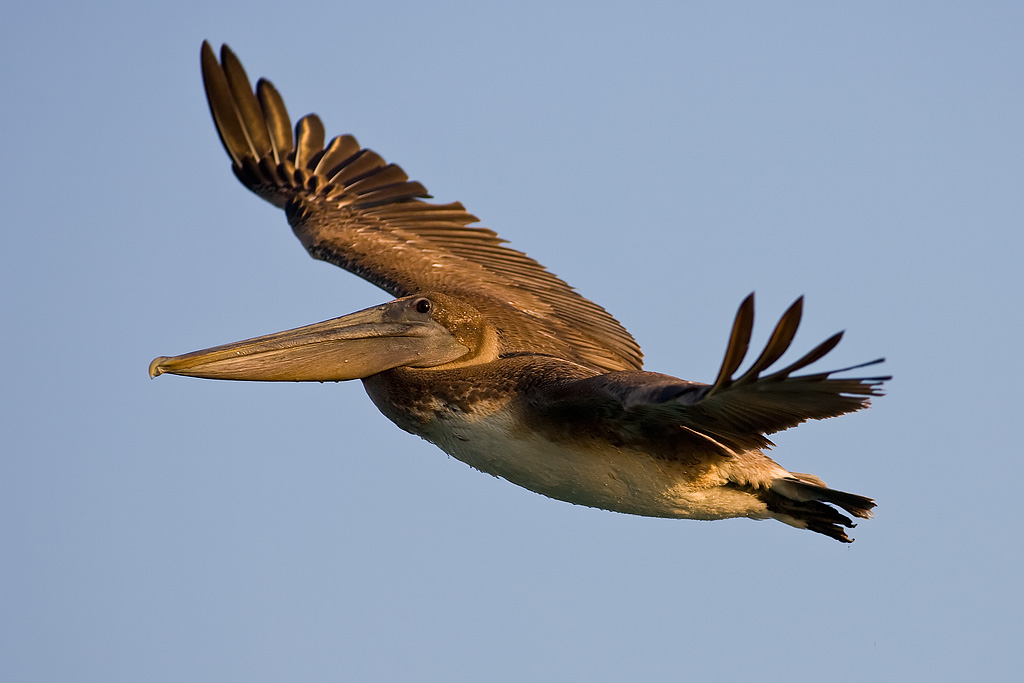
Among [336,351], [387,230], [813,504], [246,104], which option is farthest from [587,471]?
[246,104]

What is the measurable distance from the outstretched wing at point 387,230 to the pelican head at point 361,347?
1.82 ft

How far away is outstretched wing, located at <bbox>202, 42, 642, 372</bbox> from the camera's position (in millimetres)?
7910

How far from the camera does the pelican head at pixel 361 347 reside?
6418 millimetres

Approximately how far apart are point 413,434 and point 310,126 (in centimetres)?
372

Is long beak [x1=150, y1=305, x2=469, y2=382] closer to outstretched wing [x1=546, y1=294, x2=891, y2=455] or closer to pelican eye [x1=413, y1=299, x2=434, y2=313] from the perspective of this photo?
pelican eye [x1=413, y1=299, x2=434, y2=313]

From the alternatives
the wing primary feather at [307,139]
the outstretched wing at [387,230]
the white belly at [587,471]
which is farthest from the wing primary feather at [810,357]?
the wing primary feather at [307,139]

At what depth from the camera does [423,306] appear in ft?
22.5

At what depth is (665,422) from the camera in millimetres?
5793

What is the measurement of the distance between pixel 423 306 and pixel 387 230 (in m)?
1.94

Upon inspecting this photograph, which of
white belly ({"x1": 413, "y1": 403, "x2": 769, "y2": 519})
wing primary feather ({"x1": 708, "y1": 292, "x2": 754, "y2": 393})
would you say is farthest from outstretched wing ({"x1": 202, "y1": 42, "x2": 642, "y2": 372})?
wing primary feather ({"x1": 708, "y1": 292, "x2": 754, "y2": 393})

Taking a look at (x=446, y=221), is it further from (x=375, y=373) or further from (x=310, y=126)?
(x=375, y=373)

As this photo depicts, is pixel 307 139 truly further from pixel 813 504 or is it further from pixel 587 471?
pixel 813 504

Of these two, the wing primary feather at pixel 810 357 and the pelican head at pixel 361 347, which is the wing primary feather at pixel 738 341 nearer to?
the wing primary feather at pixel 810 357

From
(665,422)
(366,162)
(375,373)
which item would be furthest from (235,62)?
(665,422)
